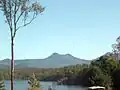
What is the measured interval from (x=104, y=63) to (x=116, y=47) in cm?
1309

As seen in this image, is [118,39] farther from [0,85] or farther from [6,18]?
[6,18]

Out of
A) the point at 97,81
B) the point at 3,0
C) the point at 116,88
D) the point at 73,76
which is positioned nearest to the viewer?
the point at 3,0

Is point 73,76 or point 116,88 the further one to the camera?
point 73,76

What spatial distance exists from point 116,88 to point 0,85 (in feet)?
91.0

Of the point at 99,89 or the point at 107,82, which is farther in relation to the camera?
the point at 107,82

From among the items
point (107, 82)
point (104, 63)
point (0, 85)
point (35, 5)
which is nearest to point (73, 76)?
point (104, 63)

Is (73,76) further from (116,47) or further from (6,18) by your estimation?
(6,18)

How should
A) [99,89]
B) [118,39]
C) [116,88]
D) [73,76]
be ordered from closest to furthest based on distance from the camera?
[99,89] → [116,88] → [118,39] → [73,76]

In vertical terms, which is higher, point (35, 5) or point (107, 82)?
point (35, 5)

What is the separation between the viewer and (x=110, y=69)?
8131 cm

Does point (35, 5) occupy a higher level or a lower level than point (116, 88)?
higher

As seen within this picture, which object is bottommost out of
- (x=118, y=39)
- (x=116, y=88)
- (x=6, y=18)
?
(x=116, y=88)

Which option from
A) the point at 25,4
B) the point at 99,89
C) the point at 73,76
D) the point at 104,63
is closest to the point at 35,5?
the point at 25,4

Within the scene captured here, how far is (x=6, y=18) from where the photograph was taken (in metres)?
20.1
